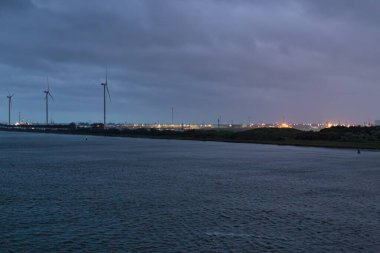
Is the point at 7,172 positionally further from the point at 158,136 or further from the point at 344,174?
the point at 158,136

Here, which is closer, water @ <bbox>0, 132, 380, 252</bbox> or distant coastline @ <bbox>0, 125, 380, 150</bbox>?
water @ <bbox>0, 132, 380, 252</bbox>

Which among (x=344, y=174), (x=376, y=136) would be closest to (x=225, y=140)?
(x=376, y=136)

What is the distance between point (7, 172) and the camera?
3622 centimetres

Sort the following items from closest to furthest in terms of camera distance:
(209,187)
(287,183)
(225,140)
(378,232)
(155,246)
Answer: (155,246) < (378,232) < (209,187) < (287,183) < (225,140)

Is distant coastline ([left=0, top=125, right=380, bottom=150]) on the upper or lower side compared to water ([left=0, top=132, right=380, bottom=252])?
upper

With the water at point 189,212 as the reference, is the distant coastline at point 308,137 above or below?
above

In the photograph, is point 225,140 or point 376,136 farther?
point 225,140

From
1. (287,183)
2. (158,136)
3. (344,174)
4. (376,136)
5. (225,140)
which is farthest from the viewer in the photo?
(158,136)

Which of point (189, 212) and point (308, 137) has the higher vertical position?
point (308, 137)

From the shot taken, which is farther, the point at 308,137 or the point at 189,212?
the point at 308,137

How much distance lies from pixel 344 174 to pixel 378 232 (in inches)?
755

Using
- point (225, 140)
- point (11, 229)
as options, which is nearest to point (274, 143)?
point (225, 140)

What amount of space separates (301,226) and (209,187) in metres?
10.6

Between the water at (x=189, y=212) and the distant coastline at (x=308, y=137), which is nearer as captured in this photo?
the water at (x=189, y=212)
